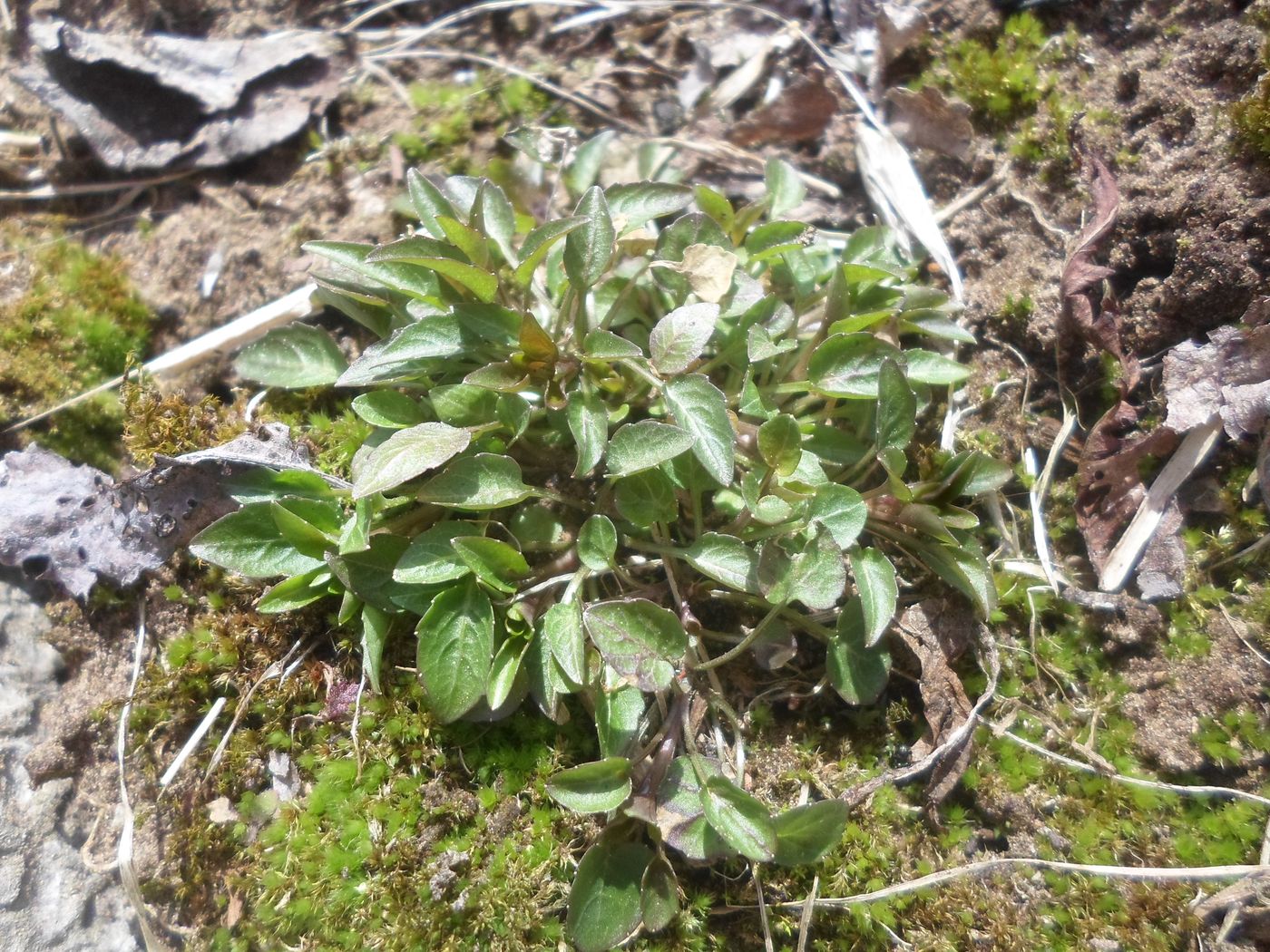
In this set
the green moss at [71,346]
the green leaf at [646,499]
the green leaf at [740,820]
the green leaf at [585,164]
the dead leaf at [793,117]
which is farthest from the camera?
the dead leaf at [793,117]

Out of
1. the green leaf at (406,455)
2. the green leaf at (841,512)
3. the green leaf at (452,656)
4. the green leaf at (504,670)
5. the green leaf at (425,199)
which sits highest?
the green leaf at (425,199)

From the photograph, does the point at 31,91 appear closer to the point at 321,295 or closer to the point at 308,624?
the point at 321,295

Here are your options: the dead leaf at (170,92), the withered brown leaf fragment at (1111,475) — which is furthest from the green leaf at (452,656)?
the dead leaf at (170,92)

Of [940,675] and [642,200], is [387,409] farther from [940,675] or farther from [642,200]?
[940,675]

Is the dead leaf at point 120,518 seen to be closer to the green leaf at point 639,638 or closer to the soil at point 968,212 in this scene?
the soil at point 968,212

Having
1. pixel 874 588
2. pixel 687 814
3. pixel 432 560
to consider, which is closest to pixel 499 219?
pixel 432 560

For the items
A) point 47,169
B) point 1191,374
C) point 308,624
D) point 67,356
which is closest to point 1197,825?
point 1191,374
